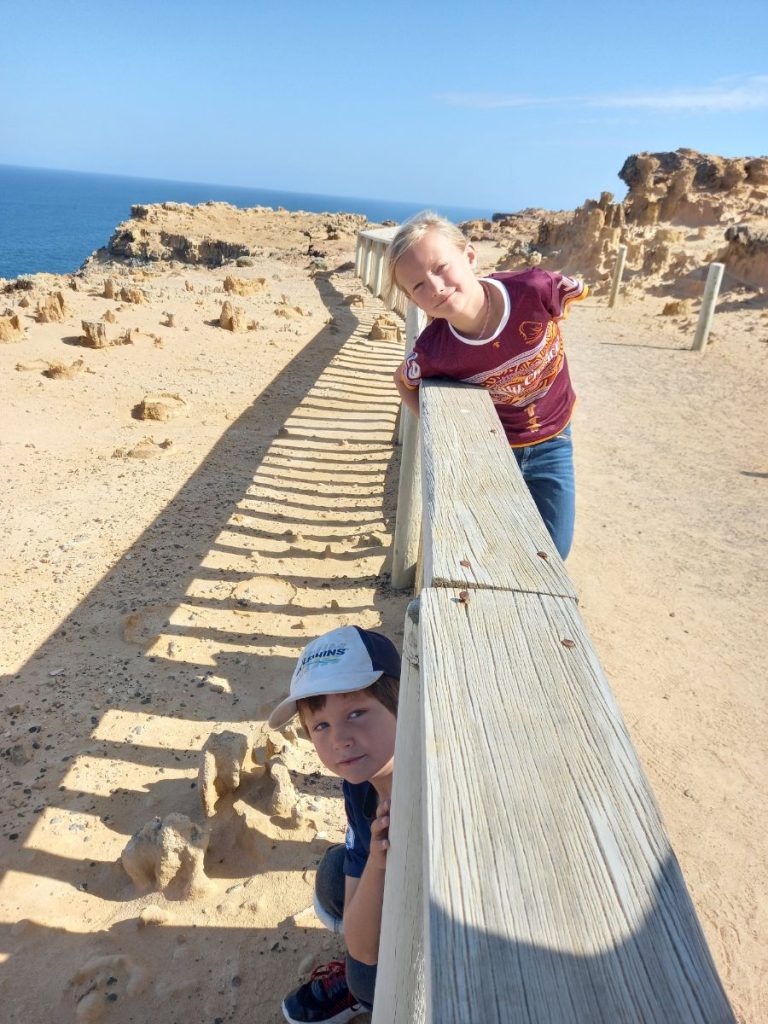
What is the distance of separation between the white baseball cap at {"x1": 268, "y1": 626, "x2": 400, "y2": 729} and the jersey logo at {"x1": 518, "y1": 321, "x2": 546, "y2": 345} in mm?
1072

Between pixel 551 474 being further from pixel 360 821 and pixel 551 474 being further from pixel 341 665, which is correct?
pixel 360 821

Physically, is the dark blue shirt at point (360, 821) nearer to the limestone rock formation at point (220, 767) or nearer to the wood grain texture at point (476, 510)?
the wood grain texture at point (476, 510)

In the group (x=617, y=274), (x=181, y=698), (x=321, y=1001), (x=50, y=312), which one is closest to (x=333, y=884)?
(x=321, y=1001)

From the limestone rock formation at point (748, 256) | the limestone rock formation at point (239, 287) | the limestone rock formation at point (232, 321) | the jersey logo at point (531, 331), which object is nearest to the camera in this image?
the jersey logo at point (531, 331)

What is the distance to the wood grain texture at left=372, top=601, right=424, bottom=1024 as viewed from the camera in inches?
34.9

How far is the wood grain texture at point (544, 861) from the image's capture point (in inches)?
22.1

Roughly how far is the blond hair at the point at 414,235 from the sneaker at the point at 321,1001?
1.95 m

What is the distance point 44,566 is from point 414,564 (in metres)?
2.12

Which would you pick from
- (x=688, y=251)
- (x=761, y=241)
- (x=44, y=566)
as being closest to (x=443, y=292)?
(x=44, y=566)

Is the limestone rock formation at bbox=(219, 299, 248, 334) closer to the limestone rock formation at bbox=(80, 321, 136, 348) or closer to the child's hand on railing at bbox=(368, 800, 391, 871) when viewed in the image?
the limestone rock formation at bbox=(80, 321, 136, 348)

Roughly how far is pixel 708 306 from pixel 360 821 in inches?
353

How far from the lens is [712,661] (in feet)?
9.88

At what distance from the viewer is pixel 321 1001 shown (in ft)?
5.73

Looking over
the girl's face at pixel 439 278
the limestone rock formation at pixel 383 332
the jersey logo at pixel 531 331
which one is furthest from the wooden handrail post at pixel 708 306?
the girl's face at pixel 439 278
